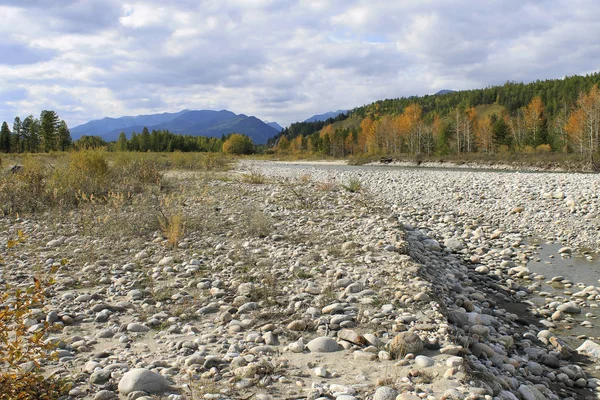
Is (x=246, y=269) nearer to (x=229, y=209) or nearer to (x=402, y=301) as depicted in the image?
(x=402, y=301)

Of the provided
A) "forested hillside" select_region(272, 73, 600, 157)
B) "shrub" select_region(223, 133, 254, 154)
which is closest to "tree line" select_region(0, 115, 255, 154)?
"shrub" select_region(223, 133, 254, 154)

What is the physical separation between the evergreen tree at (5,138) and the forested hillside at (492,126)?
196 feet

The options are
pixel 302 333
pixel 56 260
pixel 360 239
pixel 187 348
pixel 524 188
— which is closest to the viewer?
pixel 187 348

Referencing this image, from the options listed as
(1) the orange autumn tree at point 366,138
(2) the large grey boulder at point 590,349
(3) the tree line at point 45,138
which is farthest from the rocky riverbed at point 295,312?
(1) the orange autumn tree at point 366,138

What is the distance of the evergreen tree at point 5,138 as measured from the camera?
60906mm

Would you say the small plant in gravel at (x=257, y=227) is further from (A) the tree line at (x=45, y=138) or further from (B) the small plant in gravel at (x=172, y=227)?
(A) the tree line at (x=45, y=138)

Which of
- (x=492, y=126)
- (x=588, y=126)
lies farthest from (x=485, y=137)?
(x=588, y=126)

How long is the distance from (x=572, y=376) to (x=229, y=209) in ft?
27.2

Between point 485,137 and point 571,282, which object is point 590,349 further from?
point 485,137

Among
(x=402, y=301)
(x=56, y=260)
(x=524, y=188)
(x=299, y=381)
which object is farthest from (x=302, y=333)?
(x=524, y=188)

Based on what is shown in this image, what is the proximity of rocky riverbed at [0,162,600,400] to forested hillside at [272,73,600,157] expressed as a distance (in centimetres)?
4325

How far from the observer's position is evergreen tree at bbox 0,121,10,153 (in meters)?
60.9

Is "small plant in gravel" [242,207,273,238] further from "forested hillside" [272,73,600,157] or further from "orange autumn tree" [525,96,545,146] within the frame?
"orange autumn tree" [525,96,545,146]

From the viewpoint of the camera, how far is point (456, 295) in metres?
5.66
